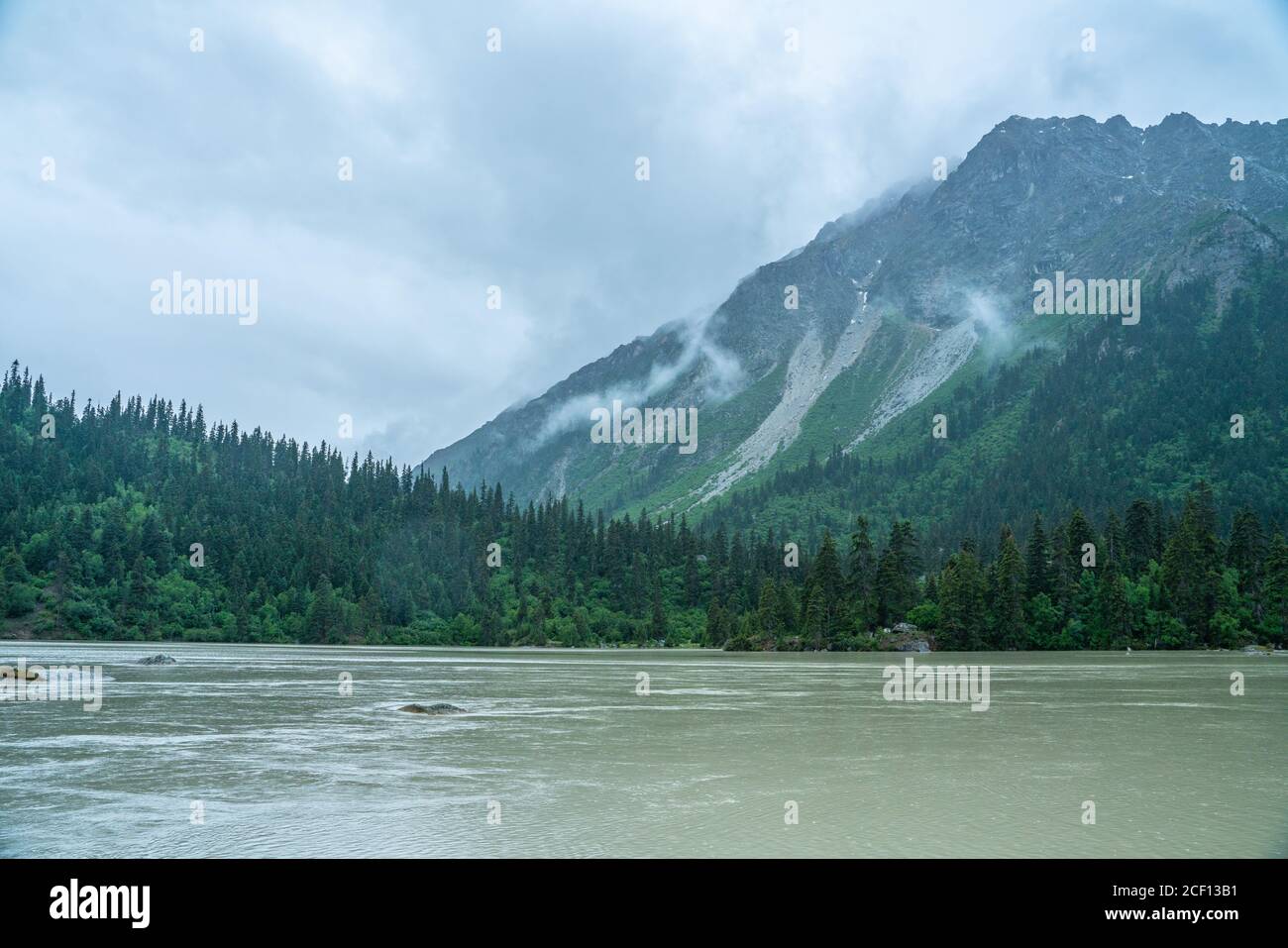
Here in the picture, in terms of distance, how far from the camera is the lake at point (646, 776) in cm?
2464

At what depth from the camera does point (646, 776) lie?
113 ft

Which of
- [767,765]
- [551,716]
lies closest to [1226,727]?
[767,765]

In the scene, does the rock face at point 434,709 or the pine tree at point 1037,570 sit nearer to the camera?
the rock face at point 434,709

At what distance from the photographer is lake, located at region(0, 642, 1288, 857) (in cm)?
2464
